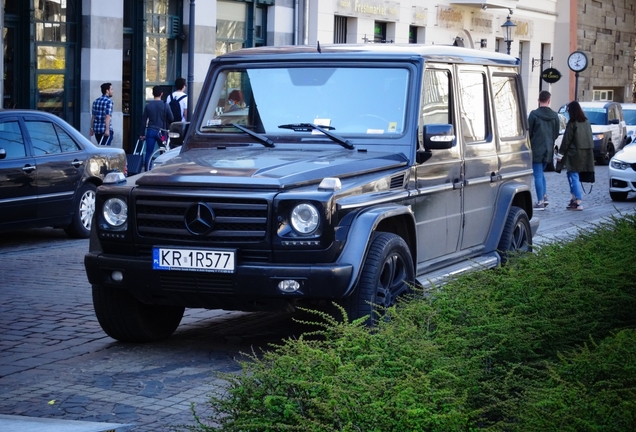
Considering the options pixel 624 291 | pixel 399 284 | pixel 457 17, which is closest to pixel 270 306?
pixel 399 284

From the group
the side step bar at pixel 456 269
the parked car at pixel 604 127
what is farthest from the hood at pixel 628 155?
the side step bar at pixel 456 269

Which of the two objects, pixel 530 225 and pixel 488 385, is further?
pixel 530 225

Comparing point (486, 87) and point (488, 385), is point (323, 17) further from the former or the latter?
point (488, 385)

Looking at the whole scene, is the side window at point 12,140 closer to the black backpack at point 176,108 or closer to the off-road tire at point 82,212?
the off-road tire at point 82,212

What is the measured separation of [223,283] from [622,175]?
16.3 m

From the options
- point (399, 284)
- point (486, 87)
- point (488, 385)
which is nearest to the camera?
point (488, 385)

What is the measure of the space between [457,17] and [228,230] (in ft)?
111

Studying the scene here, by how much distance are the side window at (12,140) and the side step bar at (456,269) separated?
622cm

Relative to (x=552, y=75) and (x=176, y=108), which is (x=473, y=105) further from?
(x=552, y=75)

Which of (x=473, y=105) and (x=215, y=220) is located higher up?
(x=473, y=105)

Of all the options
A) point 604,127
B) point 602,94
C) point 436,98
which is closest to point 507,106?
point 436,98

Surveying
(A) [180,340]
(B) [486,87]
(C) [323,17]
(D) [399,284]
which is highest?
(C) [323,17]

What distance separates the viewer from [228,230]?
694 centimetres

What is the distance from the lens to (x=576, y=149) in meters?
19.5
